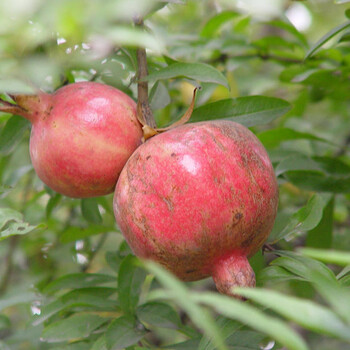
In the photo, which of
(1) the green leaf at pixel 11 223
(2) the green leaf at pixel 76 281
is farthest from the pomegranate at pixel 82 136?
(2) the green leaf at pixel 76 281

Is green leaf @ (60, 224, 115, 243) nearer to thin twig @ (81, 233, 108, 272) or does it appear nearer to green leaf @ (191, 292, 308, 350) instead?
thin twig @ (81, 233, 108, 272)

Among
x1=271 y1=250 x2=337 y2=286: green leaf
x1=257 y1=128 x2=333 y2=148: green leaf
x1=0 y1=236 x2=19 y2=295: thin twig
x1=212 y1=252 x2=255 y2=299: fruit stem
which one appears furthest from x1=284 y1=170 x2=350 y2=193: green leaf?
x1=0 y1=236 x2=19 y2=295: thin twig

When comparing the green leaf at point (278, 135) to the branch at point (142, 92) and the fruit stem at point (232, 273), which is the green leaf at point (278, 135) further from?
the fruit stem at point (232, 273)

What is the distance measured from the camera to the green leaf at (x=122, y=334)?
1.12 m

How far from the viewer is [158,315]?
4.12 ft

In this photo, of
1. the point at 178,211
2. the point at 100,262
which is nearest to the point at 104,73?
the point at 178,211

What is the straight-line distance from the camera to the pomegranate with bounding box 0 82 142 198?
1.03m

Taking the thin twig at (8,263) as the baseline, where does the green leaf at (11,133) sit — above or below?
above

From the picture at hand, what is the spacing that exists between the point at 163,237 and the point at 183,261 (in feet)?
0.20

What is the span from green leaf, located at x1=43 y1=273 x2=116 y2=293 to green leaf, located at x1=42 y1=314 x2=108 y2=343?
13 centimetres

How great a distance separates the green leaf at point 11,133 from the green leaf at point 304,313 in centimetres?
91

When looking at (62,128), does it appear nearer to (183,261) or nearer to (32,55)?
(32,55)

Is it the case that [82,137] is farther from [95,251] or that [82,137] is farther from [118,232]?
[95,251]

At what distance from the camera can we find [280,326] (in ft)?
1.54
